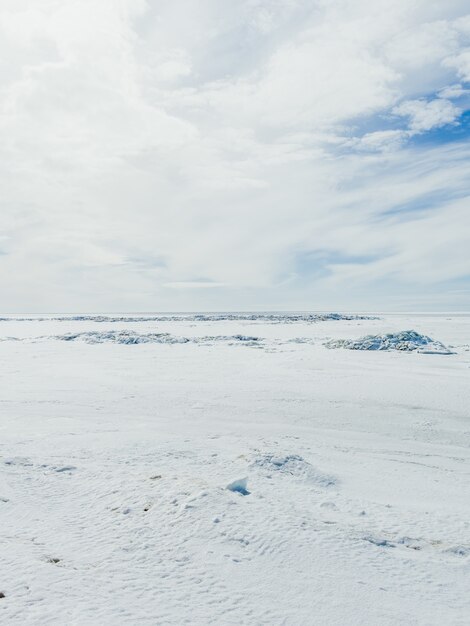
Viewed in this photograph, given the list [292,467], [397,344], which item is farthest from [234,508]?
[397,344]

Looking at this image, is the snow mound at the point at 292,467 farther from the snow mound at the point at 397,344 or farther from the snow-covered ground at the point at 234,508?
the snow mound at the point at 397,344

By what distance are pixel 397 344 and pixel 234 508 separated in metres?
19.4

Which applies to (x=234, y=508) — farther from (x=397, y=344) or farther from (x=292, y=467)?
(x=397, y=344)

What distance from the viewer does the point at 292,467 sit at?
6.41 m

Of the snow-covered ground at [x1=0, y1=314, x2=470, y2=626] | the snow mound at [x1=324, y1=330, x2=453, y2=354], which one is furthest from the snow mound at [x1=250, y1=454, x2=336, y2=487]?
the snow mound at [x1=324, y1=330, x2=453, y2=354]

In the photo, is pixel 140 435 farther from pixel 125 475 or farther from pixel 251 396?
pixel 251 396

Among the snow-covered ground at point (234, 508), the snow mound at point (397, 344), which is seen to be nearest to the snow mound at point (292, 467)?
the snow-covered ground at point (234, 508)

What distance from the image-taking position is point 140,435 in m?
7.97

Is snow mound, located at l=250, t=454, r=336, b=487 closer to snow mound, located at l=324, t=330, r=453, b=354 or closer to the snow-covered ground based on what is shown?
the snow-covered ground

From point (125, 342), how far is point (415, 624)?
83.4ft

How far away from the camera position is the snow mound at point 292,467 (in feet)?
20.1

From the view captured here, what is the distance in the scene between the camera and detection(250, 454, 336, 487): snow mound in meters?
6.14

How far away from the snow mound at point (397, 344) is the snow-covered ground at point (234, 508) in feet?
32.8

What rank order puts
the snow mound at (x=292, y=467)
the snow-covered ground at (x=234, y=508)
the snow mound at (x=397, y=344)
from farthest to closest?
1. the snow mound at (x=397, y=344)
2. the snow mound at (x=292, y=467)
3. the snow-covered ground at (x=234, y=508)
